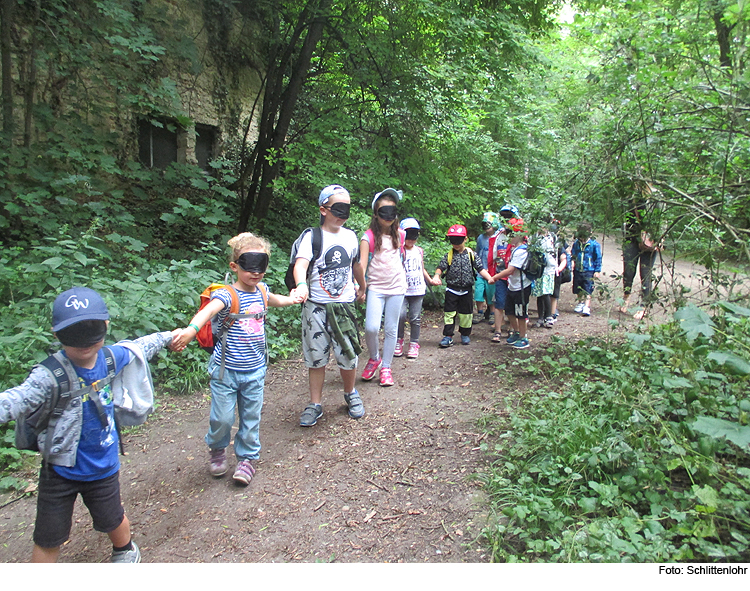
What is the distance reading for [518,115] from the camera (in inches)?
542

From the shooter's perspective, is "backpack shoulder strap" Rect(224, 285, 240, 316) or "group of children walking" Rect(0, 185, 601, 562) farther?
"backpack shoulder strap" Rect(224, 285, 240, 316)

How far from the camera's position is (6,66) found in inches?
266

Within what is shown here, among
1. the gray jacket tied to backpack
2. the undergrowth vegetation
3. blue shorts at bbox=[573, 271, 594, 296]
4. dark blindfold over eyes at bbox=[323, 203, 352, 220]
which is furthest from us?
blue shorts at bbox=[573, 271, 594, 296]

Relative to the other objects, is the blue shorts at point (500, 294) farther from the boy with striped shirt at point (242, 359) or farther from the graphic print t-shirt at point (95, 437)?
the graphic print t-shirt at point (95, 437)

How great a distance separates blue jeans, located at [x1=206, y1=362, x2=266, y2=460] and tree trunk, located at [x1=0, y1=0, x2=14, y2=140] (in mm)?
5740

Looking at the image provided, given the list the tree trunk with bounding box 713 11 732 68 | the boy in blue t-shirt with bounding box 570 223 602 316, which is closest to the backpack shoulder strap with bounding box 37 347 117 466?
the tree trunk with bounding box 713 11 732 68

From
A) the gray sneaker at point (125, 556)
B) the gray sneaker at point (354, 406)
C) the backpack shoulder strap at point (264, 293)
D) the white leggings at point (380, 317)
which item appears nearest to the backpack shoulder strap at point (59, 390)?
the gray sneaker at point (125, 556)

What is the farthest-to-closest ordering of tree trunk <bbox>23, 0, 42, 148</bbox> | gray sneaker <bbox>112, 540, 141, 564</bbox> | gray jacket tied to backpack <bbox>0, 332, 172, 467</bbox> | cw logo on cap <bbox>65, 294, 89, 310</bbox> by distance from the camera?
1. tree trunk <bbox>23, 0, 42, 148</bbox>
2. gray sneaker <bbox>112, 540, 141, 564</bbox>
3. cw logo on cap <bbox>65, 294, 89, 310</bbox>
4. gray jacket tied to backpack <bbox>0, 332, 172, 467</bbox>

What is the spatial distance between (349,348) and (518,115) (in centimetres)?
1180

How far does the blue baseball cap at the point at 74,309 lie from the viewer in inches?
87.9

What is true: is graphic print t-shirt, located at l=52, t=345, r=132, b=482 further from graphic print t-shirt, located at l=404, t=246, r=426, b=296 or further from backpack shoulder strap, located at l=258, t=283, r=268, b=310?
graphic print t-shirt, located at l=404, t=246, r=426, b=296

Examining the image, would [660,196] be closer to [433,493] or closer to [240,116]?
[433,493]

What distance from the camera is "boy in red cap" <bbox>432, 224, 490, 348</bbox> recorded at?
6902mm

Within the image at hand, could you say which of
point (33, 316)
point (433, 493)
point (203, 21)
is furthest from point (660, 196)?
point (203, 21)
